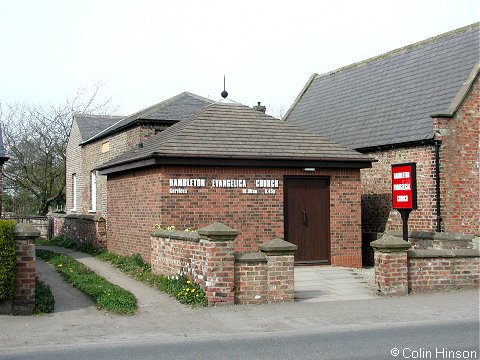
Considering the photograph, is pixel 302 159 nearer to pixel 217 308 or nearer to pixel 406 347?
pixel 217 308

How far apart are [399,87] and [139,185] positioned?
408 inches

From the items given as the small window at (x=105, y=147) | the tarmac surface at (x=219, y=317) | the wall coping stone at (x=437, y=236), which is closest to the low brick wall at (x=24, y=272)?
the tarmac surface at (x=219, y=317)

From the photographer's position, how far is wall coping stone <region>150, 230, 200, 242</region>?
1232 cm

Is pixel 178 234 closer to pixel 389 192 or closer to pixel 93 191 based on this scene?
pixel 389 192

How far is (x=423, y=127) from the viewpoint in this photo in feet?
61.2

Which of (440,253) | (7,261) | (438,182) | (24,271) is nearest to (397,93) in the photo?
(438,182)

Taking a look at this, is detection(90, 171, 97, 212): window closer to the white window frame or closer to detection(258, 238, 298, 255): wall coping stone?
the white window frame

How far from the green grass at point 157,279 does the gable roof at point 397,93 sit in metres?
8.62

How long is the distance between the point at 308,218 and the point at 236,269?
522 centimetres

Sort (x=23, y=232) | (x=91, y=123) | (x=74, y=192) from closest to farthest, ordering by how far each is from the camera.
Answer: (x=23, y=232)
(x=91, y=123)
(x=74, y=192)

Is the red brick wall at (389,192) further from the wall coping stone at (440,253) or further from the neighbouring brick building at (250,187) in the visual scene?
the wall coping stone at (440,253)

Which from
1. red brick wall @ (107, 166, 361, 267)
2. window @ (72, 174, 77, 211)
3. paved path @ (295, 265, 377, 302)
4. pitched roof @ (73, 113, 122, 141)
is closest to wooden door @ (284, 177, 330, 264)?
red brick wall @ (107, 166, 361, 267)

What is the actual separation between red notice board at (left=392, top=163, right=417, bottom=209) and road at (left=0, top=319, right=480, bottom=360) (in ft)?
17.9

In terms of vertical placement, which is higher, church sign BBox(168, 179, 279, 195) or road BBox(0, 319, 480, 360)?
church sign BBox(168, 179, 279, 195)
